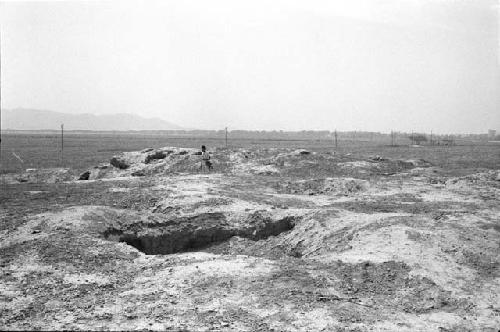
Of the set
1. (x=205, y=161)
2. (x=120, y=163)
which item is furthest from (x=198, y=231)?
(x=120, y=163)

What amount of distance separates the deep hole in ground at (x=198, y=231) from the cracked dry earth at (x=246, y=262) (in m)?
Answer: 0.03

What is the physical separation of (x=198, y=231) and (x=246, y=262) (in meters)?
3.97

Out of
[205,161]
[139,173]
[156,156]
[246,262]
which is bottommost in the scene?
[246,262]

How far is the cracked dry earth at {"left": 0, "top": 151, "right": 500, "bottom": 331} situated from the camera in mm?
6188

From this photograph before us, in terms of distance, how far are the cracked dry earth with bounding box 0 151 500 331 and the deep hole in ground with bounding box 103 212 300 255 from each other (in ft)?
0.11

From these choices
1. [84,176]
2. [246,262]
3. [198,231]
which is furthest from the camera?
[84,176]

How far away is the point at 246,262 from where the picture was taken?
27.1 feet

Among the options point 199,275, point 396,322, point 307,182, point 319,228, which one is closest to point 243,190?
point 307,182

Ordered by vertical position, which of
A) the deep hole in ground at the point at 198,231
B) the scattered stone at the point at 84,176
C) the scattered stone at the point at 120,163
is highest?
the scattered stone at the point at 120,163

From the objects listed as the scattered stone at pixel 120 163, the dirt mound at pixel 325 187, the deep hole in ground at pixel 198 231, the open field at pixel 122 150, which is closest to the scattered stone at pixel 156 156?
the scattered stone at pixel 120 163

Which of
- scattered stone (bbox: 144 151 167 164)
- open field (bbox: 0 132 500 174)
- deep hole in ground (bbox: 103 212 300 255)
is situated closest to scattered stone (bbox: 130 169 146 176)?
scattered stone (bbox: 144 151 167 164)

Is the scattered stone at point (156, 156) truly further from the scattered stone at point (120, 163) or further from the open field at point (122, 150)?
the open field at point (122, 150)

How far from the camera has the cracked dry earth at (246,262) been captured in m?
6.19

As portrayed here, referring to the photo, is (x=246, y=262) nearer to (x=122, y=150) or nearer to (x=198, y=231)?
(x=198, y=231)
